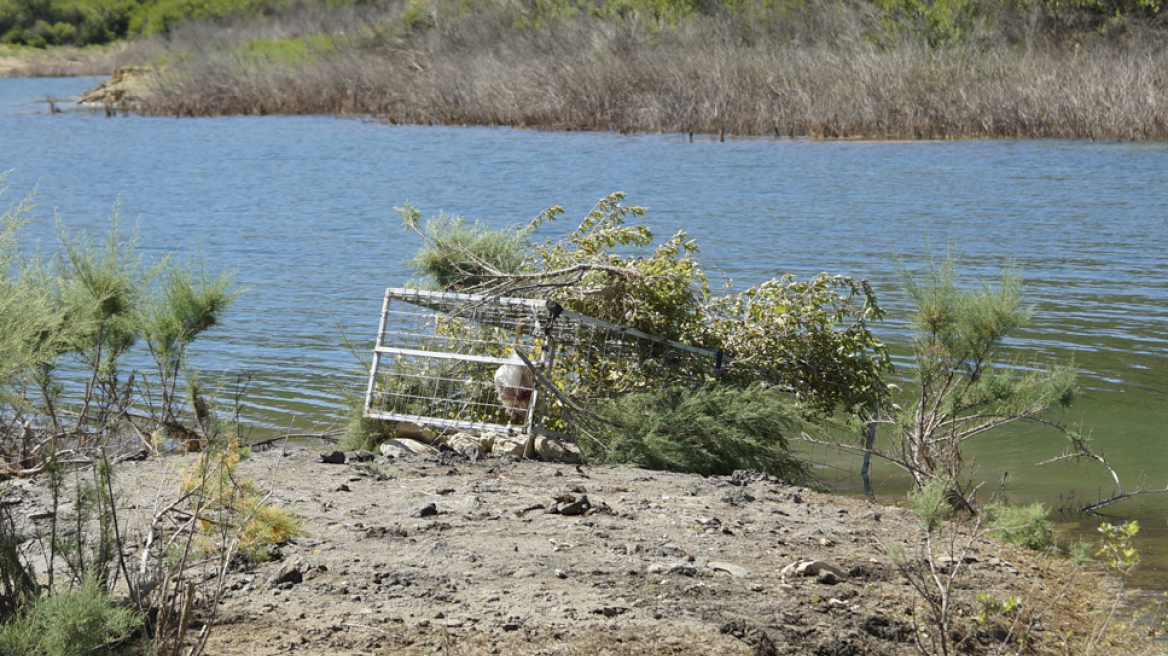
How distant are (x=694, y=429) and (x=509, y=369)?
46.3 inches

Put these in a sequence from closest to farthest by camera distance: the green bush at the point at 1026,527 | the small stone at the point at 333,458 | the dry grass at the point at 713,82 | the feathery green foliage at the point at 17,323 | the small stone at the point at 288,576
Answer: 1. the feathery green foliage at the point at 17,323
2. the small stone at the point at 288,576
3. the green bush at the point at 1026,527
4. the small stone at the point at 333,458
5. the dry grass at the point at 713,82

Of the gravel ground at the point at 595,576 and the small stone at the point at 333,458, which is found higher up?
the gravel ground at the point at 595,576

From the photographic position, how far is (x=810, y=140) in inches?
1210

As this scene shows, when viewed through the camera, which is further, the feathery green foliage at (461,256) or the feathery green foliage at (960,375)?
the feathery green foliage at (461,256)

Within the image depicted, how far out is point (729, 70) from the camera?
3488 centimetres

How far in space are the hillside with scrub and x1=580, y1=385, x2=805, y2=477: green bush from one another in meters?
24.2

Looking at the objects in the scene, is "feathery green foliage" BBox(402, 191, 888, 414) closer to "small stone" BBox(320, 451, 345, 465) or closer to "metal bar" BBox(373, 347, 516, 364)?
"metal bar" BBox(373, 347, 516, 364)

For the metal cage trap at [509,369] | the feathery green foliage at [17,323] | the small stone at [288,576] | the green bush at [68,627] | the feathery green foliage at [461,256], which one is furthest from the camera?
the feathery green foliage at [461,256]

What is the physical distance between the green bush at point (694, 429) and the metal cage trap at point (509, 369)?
0.28m

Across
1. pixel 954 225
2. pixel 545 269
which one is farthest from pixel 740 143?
pixel 545 269

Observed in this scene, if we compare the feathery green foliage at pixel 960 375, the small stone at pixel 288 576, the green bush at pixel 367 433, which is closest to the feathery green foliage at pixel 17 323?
the small stone at pixel 288 576

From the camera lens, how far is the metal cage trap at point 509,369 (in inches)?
284

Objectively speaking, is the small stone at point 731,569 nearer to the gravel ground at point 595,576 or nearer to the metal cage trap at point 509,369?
the gravel ground at point 595,576

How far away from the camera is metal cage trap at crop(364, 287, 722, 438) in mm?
7203
